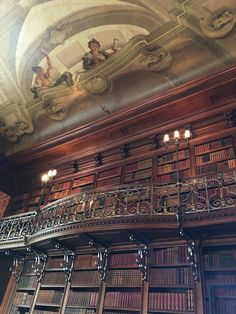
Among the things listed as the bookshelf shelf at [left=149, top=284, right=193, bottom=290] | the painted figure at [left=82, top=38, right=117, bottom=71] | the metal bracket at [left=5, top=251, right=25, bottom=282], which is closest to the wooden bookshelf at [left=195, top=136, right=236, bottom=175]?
the bookshelf shelf at [left=149, top=284, right=193, bottom=290]

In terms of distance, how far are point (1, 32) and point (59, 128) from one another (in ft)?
9.59

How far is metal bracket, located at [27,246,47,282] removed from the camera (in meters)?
4.83

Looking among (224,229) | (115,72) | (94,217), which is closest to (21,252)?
(94,217)

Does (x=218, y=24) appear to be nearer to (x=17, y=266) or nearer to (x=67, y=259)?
(x=67, y=259)

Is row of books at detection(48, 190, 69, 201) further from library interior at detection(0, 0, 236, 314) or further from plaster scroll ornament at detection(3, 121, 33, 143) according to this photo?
plaster scroll ornament at detection(3, 121, 33, 143)

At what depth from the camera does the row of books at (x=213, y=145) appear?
4.42 m

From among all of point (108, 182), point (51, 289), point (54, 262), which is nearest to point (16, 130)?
point (108, 182)

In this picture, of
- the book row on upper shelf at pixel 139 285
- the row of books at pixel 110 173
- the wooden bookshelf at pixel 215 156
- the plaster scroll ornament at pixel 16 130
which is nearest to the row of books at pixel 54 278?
the book row on upper shelf at pixel 139 285

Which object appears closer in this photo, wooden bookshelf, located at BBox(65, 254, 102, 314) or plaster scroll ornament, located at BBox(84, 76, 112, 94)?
wooden bookshelf, located at BBox(65, 254, 102, 314)

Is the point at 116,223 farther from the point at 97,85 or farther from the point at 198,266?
the point at 97,85

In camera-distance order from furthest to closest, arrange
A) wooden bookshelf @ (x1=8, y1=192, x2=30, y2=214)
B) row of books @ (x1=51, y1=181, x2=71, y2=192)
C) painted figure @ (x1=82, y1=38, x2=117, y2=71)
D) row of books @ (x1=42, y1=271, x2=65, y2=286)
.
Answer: wooden bookshelf @ (x1=8, y1=192, x2=30, y2=214) → painted figure @ (x1=82, y1=38, x2=117, y2=71) → row of books @ (x1=51, y1=181, x2=71, y2=192) → row of books @ (x1=42, y1=271, x2=65, y2=286)

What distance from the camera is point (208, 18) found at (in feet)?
16.4

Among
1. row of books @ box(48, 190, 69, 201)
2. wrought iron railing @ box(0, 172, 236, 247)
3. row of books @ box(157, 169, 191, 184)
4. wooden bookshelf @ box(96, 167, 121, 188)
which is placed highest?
wooden bookshelf @ box(96, 167, 121, 188)

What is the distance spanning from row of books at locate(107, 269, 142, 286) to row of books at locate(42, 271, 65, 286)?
1.06 meters
